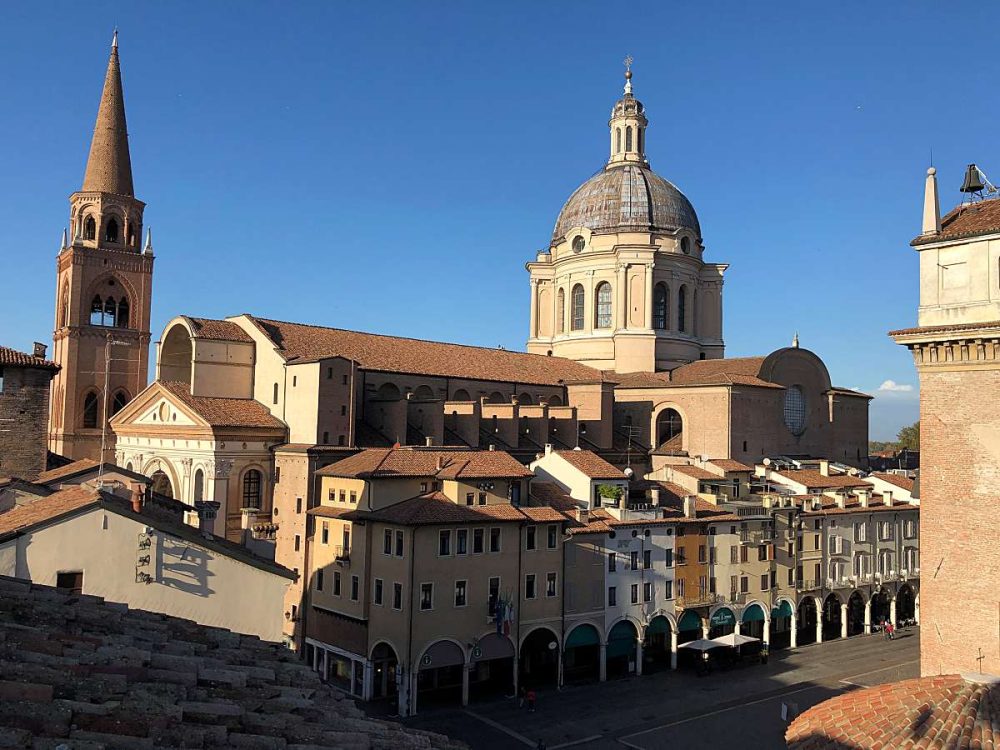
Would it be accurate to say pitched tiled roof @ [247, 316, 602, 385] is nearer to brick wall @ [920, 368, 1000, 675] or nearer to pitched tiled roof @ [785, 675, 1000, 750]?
brick wall @ [920, 368, 1000, 675]

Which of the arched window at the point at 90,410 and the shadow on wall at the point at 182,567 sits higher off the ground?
the arched window at the point at 90,410

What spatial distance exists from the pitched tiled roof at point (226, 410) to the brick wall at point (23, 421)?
5977 millimetres

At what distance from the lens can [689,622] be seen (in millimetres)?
35156

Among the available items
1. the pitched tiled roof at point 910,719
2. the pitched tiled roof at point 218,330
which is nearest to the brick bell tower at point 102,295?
the pitched tiled roof at point 218,330

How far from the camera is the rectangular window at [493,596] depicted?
96.3ft

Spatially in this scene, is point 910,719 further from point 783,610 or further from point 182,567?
point 783,610

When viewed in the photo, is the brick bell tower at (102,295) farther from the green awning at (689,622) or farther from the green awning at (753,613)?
the green awning at (753,613)

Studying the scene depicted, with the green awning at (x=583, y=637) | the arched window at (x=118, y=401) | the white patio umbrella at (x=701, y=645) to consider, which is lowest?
the white patio umbrella at (x=701, y=645)

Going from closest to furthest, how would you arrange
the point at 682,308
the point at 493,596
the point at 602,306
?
1. the point at 493,596
2. the point at 602,306
3. the point at 682,308

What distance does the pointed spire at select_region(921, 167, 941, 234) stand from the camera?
57.4 feet

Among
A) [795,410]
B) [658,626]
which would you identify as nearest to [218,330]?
[658,626]

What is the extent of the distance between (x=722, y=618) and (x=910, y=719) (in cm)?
2536

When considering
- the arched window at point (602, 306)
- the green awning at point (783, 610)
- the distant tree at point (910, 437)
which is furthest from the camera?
the distant tree at point (910, 437)

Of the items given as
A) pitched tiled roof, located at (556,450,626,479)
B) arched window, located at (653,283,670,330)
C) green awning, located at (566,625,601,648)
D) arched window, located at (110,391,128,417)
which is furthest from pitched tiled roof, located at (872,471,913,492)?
arched window, located at (110,391,128,417)
